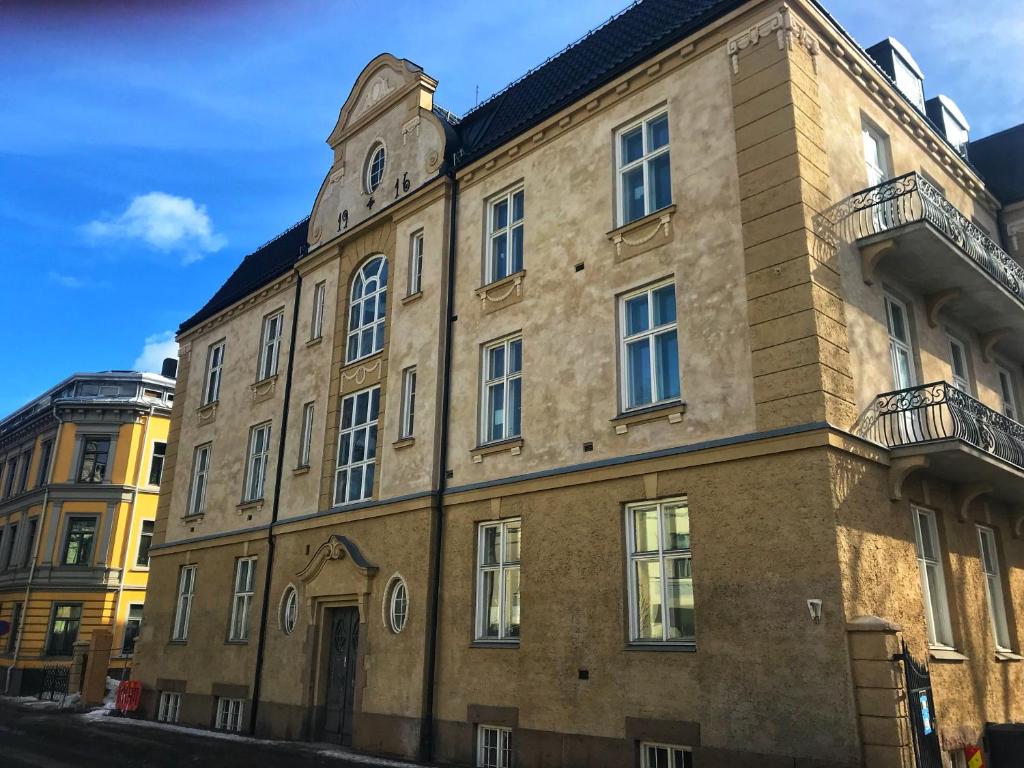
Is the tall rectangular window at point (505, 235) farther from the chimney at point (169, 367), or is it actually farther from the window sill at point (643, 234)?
the chimney at point (169, 367)

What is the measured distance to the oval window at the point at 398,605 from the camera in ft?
50.7

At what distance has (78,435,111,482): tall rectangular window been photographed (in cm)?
3806

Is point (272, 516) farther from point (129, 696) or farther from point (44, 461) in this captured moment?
point (44, 461)

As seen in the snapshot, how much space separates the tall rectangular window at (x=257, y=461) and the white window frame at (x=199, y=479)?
227cm

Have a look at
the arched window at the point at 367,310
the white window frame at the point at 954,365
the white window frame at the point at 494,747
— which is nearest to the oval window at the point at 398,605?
the white window frame at the point at 494,747

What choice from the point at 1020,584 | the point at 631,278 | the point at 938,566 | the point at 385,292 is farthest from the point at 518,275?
the point at 1020,584

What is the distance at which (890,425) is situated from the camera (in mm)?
11633

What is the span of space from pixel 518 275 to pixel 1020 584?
34.7 ft

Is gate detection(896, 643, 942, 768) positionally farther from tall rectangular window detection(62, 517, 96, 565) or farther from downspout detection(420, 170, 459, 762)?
tall rectangular window detection(62, 517, 96, 565)

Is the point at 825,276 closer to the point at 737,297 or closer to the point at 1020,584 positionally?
the point at 737,297

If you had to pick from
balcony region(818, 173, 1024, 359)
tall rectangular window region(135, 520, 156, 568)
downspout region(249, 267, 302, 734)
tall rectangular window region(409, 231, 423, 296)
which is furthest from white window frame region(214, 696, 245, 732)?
tall rectangular window region(135, 520, 156, 568)

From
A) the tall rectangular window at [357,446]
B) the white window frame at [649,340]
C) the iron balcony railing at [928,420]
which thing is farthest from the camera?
the tall rectangular window at [357,446]

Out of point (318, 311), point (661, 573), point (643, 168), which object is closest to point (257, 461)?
point (318, 311)

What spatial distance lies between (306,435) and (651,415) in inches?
420
